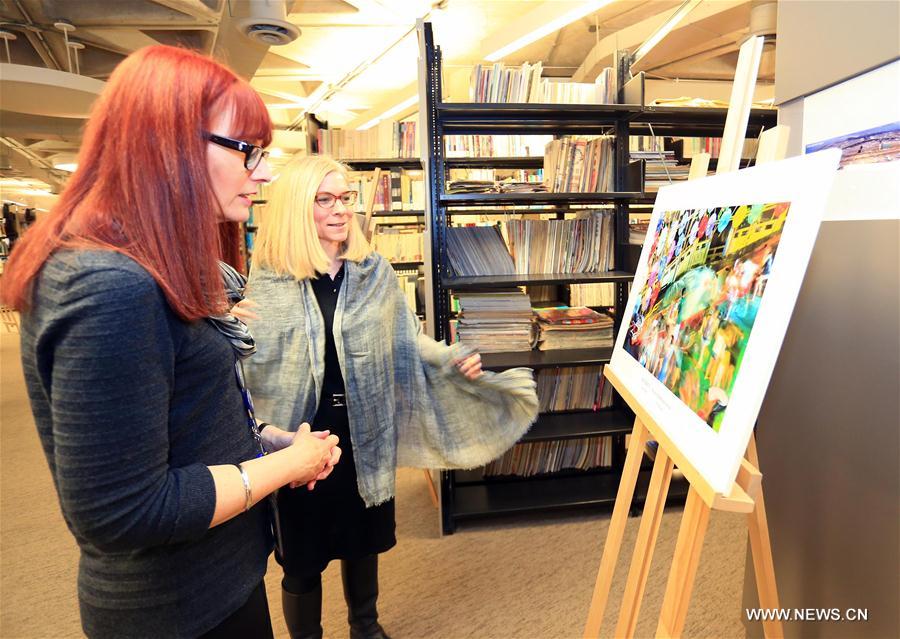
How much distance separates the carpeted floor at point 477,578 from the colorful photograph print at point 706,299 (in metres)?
1.28

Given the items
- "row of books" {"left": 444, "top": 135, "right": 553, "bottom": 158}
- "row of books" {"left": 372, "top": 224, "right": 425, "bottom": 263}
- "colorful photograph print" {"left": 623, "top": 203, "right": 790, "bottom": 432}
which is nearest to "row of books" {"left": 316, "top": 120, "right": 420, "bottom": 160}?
"row of books" {"left": 444, "top": 135, "right": 553, "bottom": 158}

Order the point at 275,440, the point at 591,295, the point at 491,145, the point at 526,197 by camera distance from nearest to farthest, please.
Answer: the point at 275,440 → the point at 526,197 → the point at 491,145 → the point at 591,295

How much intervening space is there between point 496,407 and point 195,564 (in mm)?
1217

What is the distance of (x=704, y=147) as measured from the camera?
Result: 3.76 meters

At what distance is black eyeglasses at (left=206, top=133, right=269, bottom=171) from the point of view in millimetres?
818

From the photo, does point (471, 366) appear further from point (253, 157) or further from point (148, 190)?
point (148, 190)

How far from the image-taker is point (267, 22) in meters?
3.95

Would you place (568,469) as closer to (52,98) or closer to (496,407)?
(496,407)

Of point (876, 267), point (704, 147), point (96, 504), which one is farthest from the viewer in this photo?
point (704, 147)

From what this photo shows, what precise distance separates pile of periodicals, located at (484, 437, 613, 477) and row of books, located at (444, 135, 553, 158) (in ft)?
9.43

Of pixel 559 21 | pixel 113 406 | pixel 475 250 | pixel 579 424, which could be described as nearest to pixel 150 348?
pixel 113 406

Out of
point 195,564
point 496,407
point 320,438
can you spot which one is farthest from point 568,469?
point 195,564

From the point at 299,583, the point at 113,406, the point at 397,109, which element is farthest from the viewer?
the point at 397,109

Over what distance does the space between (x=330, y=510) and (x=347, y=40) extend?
5.42 metres
